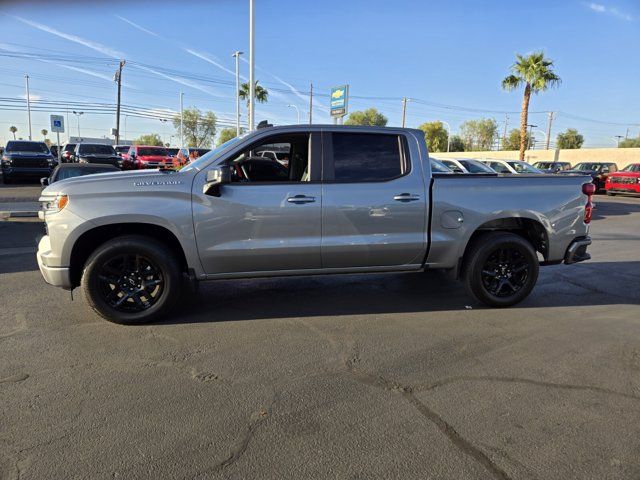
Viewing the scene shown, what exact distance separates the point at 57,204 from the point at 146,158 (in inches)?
856

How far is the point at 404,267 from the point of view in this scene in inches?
200

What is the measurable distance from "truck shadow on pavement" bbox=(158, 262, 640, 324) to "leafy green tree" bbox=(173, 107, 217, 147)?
86.4 metres

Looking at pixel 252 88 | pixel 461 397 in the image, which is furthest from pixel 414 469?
pixel 252 88

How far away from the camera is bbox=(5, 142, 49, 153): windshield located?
64.7ft

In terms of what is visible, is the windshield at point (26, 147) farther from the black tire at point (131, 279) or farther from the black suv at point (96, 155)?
the black tire at point (131, 279)

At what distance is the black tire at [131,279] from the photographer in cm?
440

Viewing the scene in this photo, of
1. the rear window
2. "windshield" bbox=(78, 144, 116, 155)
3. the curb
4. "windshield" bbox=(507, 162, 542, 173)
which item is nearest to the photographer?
the rear window

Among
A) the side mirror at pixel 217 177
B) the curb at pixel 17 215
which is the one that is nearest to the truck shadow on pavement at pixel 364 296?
the side mirror at pixel 217 177

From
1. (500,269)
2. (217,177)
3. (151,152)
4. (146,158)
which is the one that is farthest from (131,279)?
(151,152)

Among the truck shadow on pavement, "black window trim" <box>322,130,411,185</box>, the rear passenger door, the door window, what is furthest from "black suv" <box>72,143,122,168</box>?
the rear passenger door

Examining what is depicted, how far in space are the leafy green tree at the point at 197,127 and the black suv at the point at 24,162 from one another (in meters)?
69.4

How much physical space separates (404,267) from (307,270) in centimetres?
109

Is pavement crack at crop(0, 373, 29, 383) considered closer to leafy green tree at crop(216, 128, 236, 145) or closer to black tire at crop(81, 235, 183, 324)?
black tire at crop(81, 235, 183, 324)

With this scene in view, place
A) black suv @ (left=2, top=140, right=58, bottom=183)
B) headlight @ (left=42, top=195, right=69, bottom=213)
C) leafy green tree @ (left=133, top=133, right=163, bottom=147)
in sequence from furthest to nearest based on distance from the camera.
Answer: leafy green tree @ (left=133, top=133, right=163, bottom=147) < black suv @ (left=2, top=140, right=58, bottom=183) < headlight @ (left=42, top=195, right=69, bottom=213)
